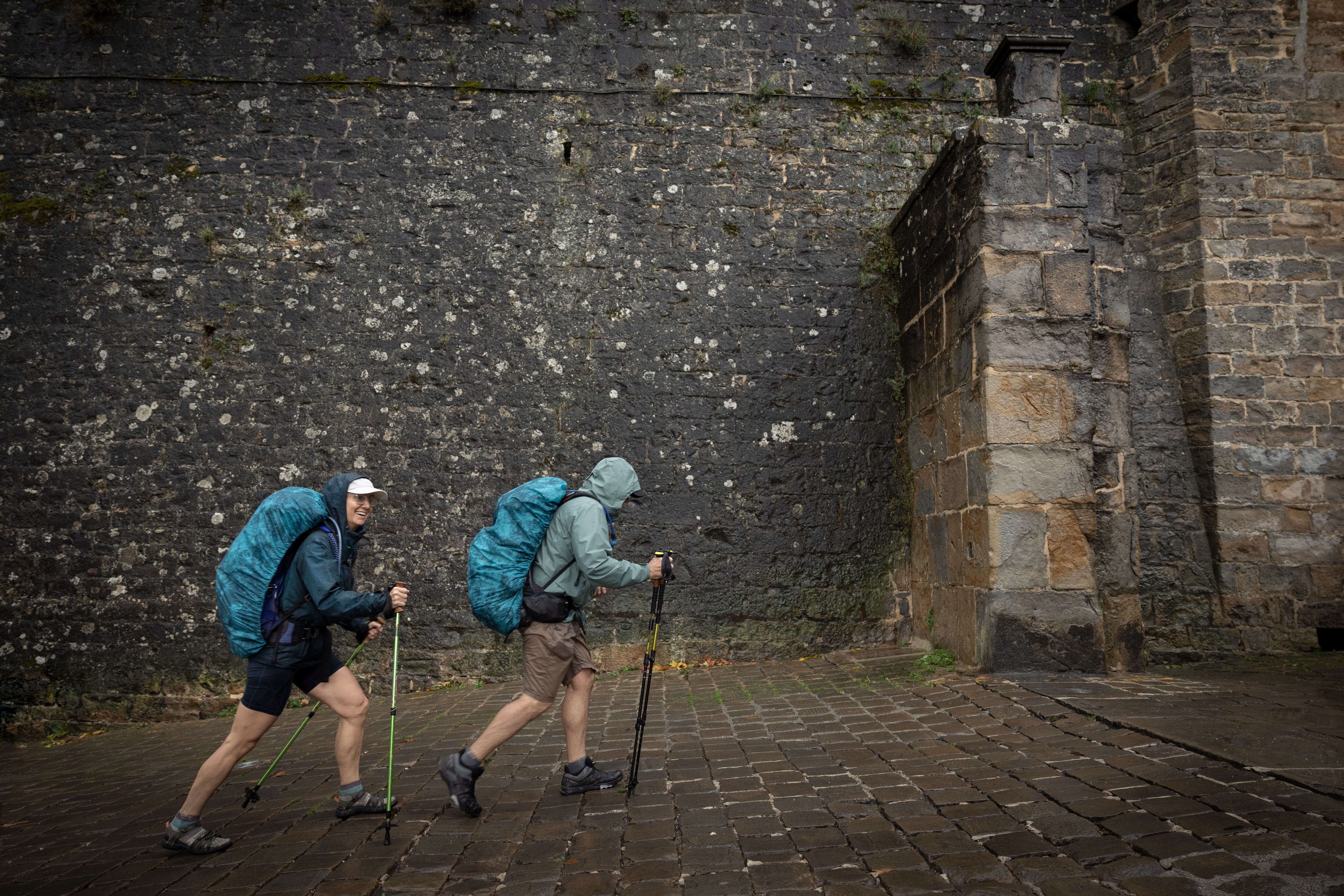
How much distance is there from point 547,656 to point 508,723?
34 cm

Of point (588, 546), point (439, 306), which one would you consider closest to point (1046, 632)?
point (588, 546)

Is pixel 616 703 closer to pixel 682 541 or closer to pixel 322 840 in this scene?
pixel 682 541

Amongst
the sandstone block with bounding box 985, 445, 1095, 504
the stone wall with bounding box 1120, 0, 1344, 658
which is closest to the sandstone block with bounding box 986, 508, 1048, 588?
the sandstone block with bounding box 985, 445, 1095, 504

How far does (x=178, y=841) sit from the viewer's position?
339 centimetres

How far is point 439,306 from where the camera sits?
754 cm

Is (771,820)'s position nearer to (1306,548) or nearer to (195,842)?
(195,842)

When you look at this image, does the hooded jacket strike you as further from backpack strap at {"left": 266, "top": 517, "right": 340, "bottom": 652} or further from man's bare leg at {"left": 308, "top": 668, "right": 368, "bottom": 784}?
man's bare leg at {"left": 308, "top": 668, "right": 368, "bottom": 784}

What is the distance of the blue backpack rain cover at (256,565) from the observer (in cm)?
347

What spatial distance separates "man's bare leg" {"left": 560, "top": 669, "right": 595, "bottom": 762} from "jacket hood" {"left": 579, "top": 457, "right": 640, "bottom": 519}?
2.72 ft

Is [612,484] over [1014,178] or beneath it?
beneath

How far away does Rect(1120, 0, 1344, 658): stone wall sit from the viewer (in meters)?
7.15

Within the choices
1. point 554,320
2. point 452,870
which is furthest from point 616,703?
point 554,320

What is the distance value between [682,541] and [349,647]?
10.3 feet

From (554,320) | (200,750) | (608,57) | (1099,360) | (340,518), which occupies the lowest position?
(200,750)
